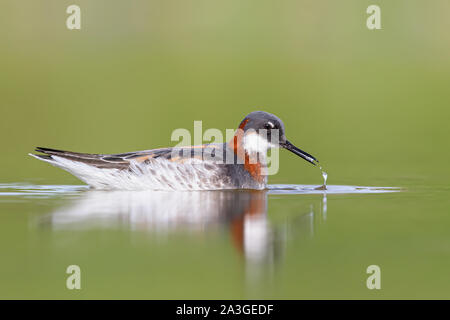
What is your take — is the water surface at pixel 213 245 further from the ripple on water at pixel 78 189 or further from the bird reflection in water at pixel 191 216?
the ripple on water at pixel 78 189

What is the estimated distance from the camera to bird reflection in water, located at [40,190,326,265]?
8.23 m

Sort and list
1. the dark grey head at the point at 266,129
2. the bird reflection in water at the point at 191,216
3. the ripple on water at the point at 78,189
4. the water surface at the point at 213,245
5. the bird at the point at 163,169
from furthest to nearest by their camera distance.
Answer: the dark grey head at the point at 266,129
the bird at the point at 163,169
the ripple on water at the point at 78,189
the bird reflection in water at the point at 191,216
the water surface at the point at 213,245

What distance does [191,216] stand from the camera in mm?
9766

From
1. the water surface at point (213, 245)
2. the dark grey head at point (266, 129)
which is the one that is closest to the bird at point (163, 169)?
the dark grey head at point (266, 129)

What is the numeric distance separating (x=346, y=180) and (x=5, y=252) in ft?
28.3

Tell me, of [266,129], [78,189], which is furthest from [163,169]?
[266,129]

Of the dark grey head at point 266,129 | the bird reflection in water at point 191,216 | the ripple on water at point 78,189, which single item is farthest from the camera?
the dark grey head at point 266,129

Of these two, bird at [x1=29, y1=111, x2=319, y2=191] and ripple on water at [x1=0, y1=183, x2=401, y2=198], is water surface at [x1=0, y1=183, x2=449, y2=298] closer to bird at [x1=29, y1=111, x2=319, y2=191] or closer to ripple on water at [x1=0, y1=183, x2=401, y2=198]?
ripple on water at [x1=0, y1=183, x2=401, y2=198]

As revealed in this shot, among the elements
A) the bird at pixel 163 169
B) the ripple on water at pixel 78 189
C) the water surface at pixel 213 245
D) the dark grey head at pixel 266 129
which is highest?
the dark grey head at pixel 266 129

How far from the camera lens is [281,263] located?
7191 mm

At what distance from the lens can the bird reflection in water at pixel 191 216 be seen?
823cm

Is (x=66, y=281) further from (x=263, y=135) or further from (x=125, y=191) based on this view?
(x=263, y=135)
